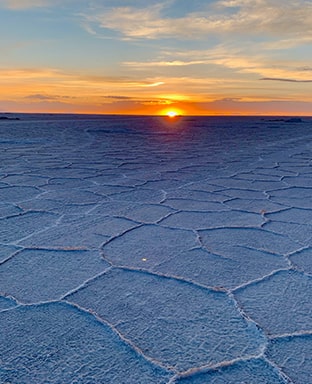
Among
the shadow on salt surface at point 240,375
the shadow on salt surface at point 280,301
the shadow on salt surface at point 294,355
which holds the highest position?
the shadow on salt surface at point 280,301

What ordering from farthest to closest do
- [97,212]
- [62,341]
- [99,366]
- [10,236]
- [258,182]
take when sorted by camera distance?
1. [258,182]
2. [97,212]
3. [10,236]
4. [62,341]
5. [99,366]

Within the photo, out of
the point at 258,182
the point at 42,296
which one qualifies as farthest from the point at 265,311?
the point at 258,182

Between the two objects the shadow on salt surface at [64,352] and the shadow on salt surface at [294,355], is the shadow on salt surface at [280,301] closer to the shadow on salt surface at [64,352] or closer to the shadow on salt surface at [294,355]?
the shadow on salt surface at [294,355]

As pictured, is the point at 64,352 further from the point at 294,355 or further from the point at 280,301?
the point at 280,301

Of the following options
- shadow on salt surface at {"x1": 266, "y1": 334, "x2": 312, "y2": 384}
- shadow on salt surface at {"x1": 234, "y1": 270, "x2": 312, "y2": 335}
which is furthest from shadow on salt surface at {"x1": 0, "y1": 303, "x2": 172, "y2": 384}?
shadow on salt surface at {"x1": 234, "y1": 270, "x2": 312, "y2": 335}

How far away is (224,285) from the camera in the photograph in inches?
64.6

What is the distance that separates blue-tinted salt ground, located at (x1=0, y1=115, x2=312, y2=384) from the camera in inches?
46.4

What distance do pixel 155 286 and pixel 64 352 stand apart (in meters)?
0.49

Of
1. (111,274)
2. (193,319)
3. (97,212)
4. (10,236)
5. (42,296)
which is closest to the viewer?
(193,319)

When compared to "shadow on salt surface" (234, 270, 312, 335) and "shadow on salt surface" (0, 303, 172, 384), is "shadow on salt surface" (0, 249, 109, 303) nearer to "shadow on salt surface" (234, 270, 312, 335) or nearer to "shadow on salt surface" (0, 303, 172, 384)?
"shadow on salt surface" (0, 303, 172, 384)

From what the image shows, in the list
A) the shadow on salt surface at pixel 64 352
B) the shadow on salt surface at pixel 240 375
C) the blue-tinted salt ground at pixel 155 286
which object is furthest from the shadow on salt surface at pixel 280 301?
the shadow on salt surface at pixel 64 352

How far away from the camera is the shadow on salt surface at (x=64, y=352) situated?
1126mm

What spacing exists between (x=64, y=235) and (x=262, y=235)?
1026 mm

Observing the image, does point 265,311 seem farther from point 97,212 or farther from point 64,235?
point 97,212
